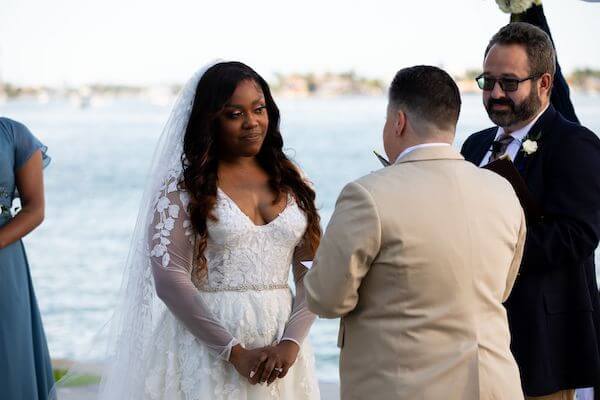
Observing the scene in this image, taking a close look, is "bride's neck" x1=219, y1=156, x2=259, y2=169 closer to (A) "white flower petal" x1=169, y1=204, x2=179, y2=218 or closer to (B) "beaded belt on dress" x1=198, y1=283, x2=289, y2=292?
(A) "white flower petal" x1=169, y1=204, x2=179, y2=218

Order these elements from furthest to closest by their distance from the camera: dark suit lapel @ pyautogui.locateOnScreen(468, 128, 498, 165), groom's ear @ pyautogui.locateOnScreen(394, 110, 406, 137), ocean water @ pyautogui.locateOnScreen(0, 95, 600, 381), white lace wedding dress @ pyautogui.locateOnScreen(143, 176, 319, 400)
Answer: ocean water @ pyautogui.locateOnScreen(0, 95, 600, 381)
dark suit lapel @ pyautogui.locateOnScreen(468, 128, 498, 165)
white lace wedding dress @ pyautogui.locateOnScreen(143, 176, 319, 400)
groom's ear @ pyautogui.locateOnScreen(394, 110, 406, 137)

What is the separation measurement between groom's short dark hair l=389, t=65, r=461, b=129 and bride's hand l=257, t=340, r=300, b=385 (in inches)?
42.3

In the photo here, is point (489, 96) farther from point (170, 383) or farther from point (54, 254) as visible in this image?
point (54, 254)

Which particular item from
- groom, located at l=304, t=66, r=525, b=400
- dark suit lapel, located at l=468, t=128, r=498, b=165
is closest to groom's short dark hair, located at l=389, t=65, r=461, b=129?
groom, located at l=304, t=66, r=525, b=400

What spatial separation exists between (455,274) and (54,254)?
68.7ft

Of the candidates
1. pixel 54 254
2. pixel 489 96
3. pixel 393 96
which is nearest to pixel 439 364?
pixel 393 96

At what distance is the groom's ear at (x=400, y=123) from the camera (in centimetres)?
254

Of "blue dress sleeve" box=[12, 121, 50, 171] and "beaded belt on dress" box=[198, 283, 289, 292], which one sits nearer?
"beaded belt on dress" box=[198, 283, 289, 292]

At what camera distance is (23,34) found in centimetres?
4406

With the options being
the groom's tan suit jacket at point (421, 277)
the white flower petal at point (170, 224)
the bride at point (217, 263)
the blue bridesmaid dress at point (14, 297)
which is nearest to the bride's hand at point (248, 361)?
the bride at point (217, 263)

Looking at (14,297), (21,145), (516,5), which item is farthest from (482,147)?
(14,297)

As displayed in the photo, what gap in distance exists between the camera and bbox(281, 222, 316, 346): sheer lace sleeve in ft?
10.9

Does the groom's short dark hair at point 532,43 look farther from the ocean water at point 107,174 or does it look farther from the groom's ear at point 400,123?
the ocean water at point 107,174

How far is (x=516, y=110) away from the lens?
3.28m
